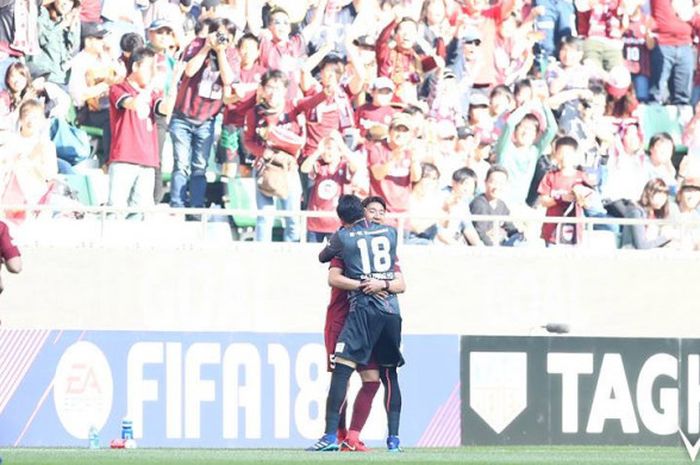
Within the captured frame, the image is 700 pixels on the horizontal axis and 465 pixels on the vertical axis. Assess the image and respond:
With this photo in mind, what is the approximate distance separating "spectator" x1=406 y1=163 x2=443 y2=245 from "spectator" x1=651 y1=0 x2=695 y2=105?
393 centimetres

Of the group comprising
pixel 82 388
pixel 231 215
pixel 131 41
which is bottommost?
pixel 82 388

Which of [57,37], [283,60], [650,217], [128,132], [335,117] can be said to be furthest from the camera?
[650,217]

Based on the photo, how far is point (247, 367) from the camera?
1315 cm

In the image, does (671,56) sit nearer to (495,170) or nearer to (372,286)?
(495,170)

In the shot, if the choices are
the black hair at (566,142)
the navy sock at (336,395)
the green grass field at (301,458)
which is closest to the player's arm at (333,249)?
the navy sock at (336,395)

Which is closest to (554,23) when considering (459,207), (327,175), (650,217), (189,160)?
(650,217)

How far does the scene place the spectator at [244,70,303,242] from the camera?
1532cm

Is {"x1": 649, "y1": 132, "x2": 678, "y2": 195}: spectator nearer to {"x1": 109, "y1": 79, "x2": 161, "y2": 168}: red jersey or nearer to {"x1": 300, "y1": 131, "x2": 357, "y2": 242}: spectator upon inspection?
{"x1": 300, "y1": 131, "x2": 357, "y2": 242}: spectator

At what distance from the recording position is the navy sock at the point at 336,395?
1086cm

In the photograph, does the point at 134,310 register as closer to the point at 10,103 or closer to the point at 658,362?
the point at 10,103

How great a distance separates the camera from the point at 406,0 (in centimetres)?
1741

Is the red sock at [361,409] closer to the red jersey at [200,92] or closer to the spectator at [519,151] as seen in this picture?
the red jersey at [200,92]

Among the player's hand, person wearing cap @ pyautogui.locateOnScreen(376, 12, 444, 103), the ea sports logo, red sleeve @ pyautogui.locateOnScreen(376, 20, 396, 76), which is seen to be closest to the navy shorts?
the player's hand

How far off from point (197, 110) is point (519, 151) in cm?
314
